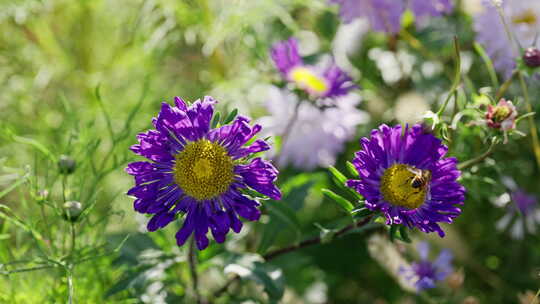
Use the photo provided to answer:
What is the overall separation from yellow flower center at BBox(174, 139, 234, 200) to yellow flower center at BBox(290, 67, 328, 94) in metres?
0.30

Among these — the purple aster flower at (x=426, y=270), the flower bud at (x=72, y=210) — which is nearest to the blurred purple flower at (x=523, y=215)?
the purple aster flower at (x=426, y=270)

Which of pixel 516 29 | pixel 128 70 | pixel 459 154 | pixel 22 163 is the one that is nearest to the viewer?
pixel 459 154

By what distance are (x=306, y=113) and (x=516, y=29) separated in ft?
1.33

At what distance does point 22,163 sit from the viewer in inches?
40.1

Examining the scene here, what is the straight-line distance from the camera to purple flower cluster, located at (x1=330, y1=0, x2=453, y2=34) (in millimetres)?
916

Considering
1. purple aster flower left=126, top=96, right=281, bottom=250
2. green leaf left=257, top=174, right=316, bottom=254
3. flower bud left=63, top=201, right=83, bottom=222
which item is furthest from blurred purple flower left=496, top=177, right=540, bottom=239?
flower bud left=63, top=201, right=83, bottom=222

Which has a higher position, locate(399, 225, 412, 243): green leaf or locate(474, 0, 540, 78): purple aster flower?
locate(474, 0, 540, 78): purple aster flower

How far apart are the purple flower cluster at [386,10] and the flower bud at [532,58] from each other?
0.32 m

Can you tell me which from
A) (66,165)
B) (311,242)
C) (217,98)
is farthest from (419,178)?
(217,98)

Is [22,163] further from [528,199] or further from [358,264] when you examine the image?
[528,199]

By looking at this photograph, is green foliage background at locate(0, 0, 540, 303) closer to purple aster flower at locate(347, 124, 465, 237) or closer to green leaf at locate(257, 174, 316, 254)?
green leaf at locate(257, 174, 316, 254)

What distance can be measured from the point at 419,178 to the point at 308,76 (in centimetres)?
37

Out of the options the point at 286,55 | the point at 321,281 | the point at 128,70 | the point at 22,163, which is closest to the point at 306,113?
the point at 286,55

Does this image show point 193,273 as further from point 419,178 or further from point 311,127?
point 311,127
